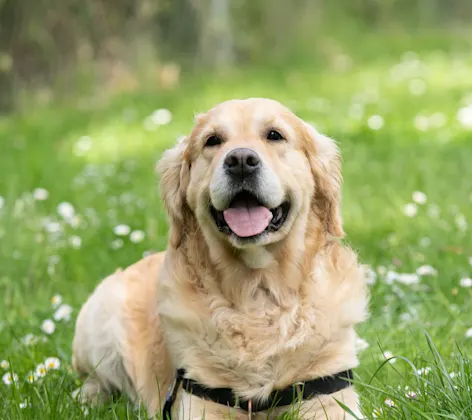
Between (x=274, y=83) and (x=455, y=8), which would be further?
(x=455, y=8)

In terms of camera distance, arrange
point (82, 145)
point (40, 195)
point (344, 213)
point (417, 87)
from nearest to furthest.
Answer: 1. point (344, 213)
2. point (40, 195)
3. point (82, 145)
4. point (417, 87)

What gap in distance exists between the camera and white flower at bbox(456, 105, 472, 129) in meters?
8.30

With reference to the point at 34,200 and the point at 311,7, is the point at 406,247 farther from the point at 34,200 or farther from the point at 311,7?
the point at 311,7

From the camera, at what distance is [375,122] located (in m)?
8.37

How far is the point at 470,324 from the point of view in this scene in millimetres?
3994

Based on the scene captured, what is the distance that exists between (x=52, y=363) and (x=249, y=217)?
132cm

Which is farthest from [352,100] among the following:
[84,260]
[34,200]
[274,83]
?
[84,260]

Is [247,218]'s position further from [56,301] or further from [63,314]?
[56,301]

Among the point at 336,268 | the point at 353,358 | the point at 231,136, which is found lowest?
the point at 353,358

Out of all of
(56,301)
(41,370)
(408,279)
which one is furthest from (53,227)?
(408,279)

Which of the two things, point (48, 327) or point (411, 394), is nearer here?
point (411, 394)

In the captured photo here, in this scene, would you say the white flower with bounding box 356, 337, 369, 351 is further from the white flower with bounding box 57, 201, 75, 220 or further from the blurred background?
the blurred background

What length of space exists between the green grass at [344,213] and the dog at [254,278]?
206mm

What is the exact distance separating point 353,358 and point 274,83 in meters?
8.45
